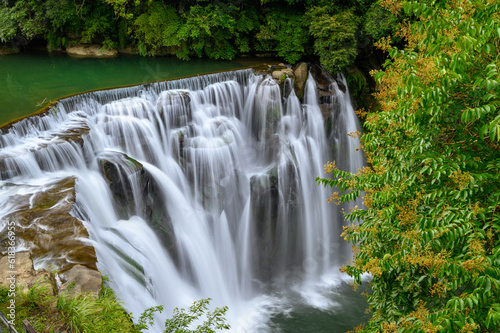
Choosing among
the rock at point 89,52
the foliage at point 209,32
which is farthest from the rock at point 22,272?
the rock at point 89,52

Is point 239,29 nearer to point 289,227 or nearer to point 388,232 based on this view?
point 289,227

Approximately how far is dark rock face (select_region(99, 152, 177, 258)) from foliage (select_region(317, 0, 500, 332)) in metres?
6.54

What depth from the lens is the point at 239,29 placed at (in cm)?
1978

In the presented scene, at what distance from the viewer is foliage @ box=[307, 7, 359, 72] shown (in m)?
16.6

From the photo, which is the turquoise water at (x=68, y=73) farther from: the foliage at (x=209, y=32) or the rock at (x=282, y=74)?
the rock at (x=282, y=74)

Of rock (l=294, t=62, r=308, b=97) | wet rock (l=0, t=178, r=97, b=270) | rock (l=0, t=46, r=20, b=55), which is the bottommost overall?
wet rock (l=0, t=178, r=97, b=270)

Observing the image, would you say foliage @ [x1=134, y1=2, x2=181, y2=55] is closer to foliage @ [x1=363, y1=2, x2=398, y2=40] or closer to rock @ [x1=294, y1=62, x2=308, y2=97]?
rock @ [x1=294, y1=62, x2=308, y2=97]

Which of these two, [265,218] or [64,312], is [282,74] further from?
[64,312]

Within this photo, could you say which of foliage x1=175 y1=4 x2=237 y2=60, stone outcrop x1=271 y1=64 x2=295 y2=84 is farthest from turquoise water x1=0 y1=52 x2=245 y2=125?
stone outcrop x1=271 y1=64 x2=295 y2=84

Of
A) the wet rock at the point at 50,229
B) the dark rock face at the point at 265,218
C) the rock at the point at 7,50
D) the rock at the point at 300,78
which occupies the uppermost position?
the rock at the point at 7,50

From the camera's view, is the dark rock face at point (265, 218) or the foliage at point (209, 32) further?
the foliage at point (209, 32)

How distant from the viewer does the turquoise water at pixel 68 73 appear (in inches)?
613

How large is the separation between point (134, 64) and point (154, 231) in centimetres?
1144

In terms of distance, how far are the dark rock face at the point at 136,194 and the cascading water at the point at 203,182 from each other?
0.03 m
